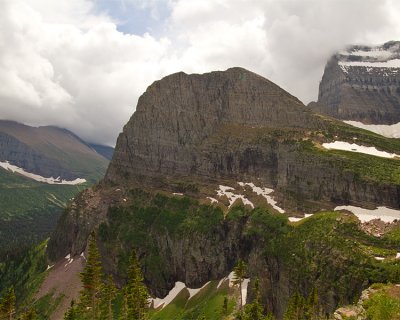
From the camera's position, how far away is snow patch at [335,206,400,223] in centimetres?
13400

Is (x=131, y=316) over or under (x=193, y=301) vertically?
over

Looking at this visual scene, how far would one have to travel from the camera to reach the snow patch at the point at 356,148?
6959 inches

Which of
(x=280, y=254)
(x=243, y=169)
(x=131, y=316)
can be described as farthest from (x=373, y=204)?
(x=131, y=316)

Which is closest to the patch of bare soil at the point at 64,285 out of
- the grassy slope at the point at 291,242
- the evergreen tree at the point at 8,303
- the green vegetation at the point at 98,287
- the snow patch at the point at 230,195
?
the grassy slope at the point at 291,242

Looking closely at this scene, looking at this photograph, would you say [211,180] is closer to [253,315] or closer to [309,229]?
[309,229]

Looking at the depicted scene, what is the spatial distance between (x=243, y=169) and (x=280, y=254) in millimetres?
63458

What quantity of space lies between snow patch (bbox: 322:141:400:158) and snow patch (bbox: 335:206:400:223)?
39.2m

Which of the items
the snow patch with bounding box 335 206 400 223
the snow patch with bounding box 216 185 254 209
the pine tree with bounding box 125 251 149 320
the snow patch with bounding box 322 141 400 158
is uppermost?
the snow patch with bounding box 322 141 400 158

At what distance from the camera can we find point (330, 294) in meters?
111

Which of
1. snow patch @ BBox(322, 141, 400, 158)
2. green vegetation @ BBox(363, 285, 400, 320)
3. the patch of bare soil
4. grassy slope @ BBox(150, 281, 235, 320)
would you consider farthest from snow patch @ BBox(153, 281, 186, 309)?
green vegetation @ BBox(363, 285, 400, 320)

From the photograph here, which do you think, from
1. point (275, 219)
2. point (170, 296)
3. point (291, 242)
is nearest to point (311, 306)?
point (291, 242)

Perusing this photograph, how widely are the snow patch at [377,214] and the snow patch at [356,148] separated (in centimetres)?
3923

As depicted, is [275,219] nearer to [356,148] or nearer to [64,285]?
[356,148]

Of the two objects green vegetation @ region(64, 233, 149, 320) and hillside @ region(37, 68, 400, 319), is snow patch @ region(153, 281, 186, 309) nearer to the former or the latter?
hillside @ region(37, 68, 400, 319)
